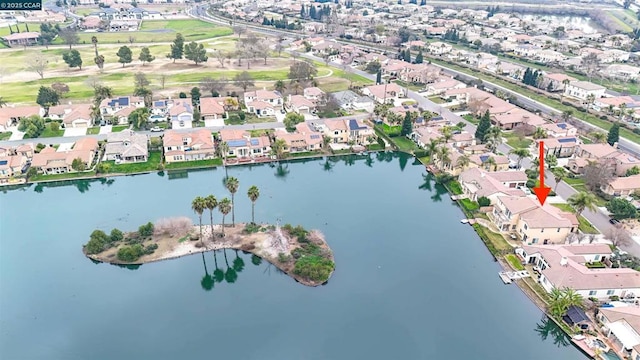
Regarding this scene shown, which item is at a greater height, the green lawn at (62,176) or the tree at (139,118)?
the tree at (139,118)

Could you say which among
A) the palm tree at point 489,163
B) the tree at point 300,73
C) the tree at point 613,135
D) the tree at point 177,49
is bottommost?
the palm tree at point 489,163

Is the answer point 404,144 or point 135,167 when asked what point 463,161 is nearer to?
point 404,144

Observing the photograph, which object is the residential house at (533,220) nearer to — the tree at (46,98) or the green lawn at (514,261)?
the green lawn at (514,261)

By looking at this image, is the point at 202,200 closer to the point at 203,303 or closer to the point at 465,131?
the point at 203,303

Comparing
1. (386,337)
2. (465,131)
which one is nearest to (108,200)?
(386,337)

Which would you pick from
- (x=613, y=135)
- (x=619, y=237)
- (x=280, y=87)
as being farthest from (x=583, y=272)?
(x=280, y=87)

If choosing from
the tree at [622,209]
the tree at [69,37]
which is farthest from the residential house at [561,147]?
the tree at [69,37]
